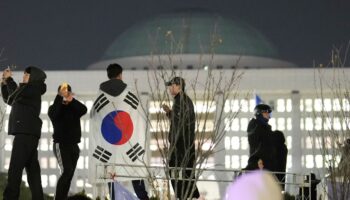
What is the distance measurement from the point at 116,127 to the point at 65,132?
0.64 meters

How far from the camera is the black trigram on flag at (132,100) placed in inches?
572

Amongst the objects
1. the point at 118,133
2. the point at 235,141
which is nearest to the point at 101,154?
the point at 118,133

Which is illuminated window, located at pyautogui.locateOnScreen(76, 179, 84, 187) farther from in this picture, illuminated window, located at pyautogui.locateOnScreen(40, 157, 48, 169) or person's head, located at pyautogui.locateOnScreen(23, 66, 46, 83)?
person's head, located at pyautogui.locateOnScreen(23, 66, 46, 83)

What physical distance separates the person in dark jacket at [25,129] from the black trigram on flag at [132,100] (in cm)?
122

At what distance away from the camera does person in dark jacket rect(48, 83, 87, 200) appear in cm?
1403

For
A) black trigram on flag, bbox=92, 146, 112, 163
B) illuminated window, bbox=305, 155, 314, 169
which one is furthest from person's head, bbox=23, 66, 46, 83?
illuminated window, bbox=305, 155, 314, 169

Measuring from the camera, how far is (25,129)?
1339cm

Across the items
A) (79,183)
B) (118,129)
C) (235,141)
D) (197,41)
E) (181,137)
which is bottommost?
(181,137)

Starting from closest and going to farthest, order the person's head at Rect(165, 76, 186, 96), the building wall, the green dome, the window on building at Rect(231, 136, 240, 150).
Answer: the person's head at Rect(165, 76, 186, 96), the window on building at Rect(231, 136, 240, 150), the building wall, the green dome

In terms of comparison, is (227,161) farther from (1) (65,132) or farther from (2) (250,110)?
(1) (65,132)

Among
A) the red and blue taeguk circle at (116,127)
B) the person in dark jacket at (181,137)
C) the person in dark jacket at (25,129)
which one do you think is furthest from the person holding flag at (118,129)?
the person in dark jacket at (25,129)

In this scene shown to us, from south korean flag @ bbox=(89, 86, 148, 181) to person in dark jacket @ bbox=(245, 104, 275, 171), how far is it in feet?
5.48

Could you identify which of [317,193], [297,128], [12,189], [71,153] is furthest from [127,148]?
[297,128]

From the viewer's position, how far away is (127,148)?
14.4m
